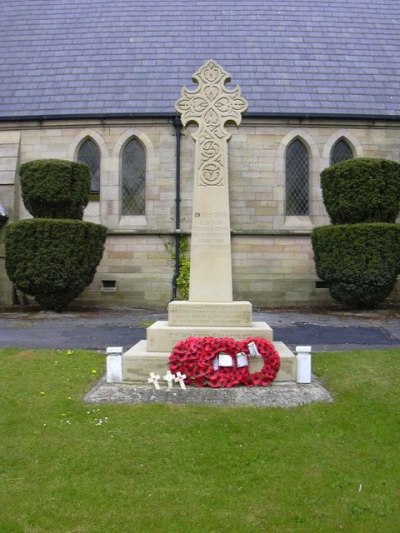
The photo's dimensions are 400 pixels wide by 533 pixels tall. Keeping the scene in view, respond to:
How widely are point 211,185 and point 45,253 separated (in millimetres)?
6970

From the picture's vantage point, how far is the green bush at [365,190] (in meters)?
13.6

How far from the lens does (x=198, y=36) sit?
18.8 metres

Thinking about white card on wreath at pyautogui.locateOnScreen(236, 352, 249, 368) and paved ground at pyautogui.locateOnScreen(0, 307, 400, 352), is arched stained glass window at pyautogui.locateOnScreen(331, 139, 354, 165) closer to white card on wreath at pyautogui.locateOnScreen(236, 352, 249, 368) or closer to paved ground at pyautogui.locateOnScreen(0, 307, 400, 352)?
paved ground at pyautogui.locateOnScreen(0, 307, 400, 352)

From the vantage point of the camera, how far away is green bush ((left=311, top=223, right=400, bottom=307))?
44.4 feet

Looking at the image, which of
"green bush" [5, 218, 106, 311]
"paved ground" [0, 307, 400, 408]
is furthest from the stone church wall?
"green bush" [5, 218, 106, 311]

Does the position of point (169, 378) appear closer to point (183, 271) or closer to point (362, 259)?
point (362, 259)

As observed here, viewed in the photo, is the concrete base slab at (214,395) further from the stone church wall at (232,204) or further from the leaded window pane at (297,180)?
the leaded window pane at (297,180)

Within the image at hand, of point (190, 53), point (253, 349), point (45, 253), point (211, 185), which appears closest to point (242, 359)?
point (253, 349)

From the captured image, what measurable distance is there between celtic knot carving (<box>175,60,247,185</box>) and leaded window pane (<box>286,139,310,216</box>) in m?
9.24

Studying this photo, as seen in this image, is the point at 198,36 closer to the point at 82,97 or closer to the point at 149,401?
the point at 82,97

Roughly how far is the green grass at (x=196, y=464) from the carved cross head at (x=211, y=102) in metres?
4.03

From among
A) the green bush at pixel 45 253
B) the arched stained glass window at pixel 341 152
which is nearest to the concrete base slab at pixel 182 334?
the green bush at pixel 45 253

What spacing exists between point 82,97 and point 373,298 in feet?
35.0

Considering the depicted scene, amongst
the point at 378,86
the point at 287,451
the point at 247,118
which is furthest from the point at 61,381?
the point at 378,86
